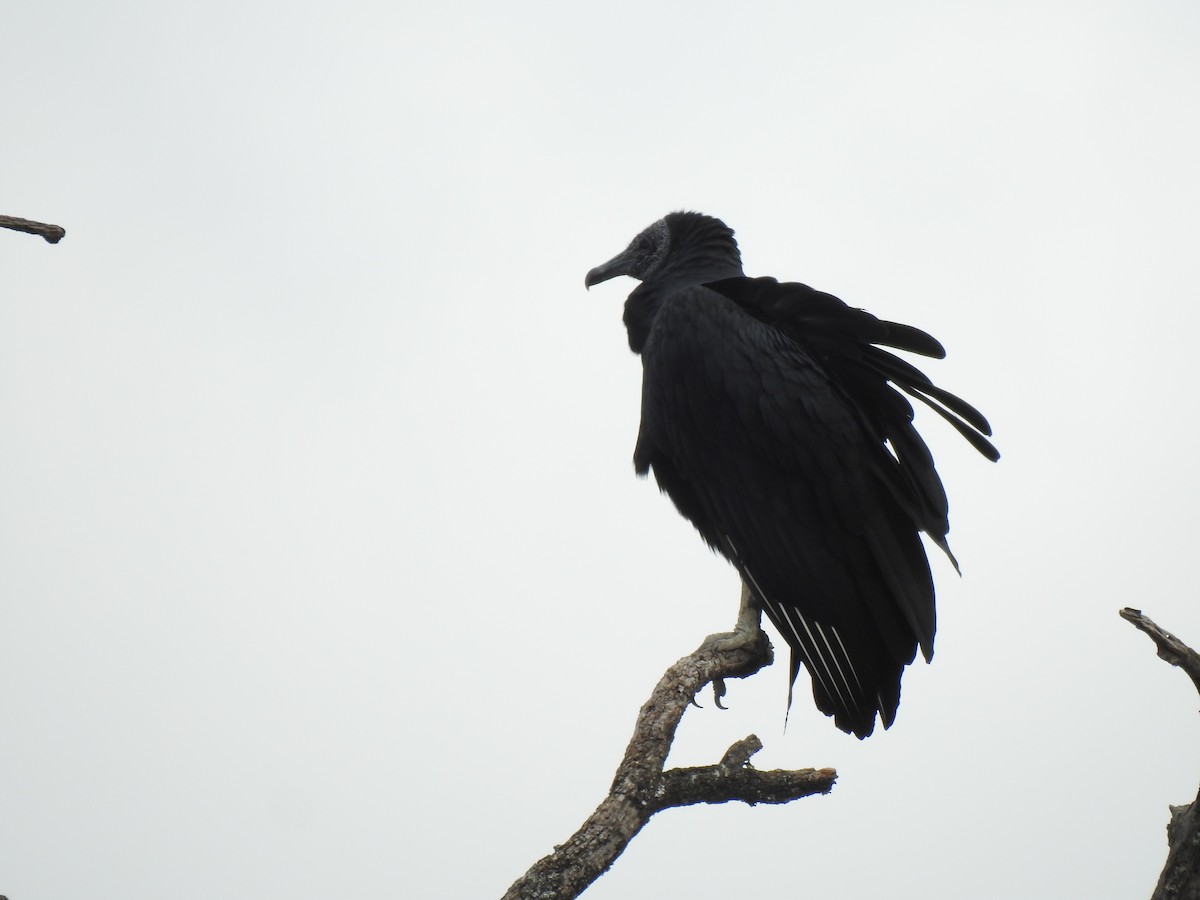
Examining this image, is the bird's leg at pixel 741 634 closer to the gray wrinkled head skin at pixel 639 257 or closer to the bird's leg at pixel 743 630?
the bird's leg at pixel 743 630

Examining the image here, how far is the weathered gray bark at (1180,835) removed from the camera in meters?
2.10

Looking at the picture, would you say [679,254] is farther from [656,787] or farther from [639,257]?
[656,787]

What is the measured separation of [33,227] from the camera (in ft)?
5.41

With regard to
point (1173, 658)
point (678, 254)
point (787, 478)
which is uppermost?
point (678, 254)

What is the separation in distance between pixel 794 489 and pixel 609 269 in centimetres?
199

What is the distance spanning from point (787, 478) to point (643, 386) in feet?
2.10

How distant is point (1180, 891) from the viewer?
215 cm

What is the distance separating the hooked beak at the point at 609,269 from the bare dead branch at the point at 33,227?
3427 millimetres

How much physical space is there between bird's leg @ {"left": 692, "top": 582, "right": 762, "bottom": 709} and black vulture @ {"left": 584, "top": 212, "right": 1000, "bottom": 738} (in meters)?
0.01

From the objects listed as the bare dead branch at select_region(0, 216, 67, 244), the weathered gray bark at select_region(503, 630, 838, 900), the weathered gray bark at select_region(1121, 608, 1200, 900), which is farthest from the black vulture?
the bare dead branch at select_region(0, 216, 67, 244)

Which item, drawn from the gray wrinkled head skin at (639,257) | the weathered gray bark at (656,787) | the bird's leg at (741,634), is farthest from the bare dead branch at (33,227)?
the gray wrinkled head skin at (639,257)

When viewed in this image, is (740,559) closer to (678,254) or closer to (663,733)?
(663,733)

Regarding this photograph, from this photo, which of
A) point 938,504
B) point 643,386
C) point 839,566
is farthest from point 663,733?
point 643,386

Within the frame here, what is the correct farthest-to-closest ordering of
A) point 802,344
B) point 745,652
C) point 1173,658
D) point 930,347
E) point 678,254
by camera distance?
point 678,254 → point 802,344 → point 930,347 → point 745,652 → point 1173,658
